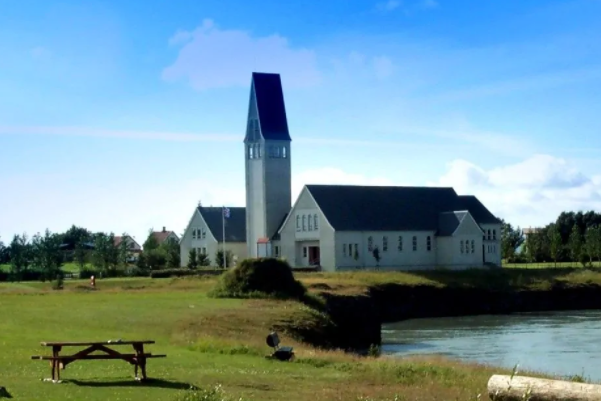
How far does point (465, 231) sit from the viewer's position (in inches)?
3538

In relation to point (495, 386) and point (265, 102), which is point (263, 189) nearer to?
point (265, 102)

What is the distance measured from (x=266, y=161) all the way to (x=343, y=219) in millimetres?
11566

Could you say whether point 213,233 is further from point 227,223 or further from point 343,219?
point 343,219

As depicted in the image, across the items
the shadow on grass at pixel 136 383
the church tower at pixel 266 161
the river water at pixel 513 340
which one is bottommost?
the river water at pixel 513 340

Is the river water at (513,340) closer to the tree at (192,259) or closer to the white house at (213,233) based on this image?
the tree at (192,259)

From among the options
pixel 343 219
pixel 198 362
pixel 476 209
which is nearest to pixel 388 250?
pixel 343 219

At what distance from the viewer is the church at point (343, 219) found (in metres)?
86.1

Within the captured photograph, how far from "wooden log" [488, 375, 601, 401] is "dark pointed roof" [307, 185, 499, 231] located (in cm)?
6677

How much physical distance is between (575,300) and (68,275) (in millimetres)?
42699

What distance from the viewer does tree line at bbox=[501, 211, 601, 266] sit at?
Answer: 108m

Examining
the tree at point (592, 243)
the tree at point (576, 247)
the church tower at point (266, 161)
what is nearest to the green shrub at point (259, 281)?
the church tower at point (266, 161)

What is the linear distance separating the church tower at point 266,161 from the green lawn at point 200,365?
50.7m

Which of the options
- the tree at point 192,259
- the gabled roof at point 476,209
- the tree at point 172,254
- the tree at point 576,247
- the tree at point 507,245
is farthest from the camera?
the tree at point 507,245

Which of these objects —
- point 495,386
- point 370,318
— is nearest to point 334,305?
point 370,318
